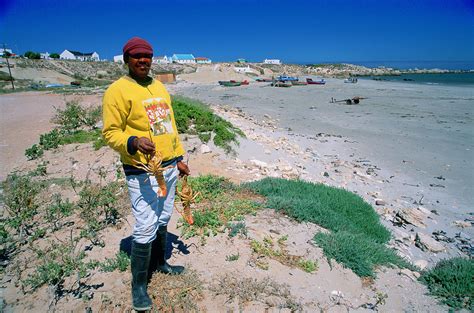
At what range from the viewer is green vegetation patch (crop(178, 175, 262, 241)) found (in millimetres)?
3621

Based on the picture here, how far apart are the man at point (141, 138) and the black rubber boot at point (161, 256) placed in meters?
0.30

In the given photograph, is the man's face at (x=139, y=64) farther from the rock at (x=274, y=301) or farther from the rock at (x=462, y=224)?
the rock at (x=462, y=224)

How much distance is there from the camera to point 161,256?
115 inches

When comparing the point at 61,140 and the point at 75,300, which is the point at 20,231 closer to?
the point at 75,300

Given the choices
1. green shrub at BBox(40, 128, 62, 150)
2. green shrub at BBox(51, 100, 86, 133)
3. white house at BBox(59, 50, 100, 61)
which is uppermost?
white house at BBox(59, 50, 100, 61)

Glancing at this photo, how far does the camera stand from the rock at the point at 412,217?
5.26 m

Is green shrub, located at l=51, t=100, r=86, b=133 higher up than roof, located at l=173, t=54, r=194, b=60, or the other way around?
roof, located at l=173, t=54, r=194, b=60

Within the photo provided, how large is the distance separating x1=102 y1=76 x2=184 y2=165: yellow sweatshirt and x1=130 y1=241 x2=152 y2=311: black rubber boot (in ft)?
2.46

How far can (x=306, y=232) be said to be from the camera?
12.6 ft

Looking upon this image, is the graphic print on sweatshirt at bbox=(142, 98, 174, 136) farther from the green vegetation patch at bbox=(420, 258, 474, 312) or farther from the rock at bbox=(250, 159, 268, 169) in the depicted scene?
the rock at bbox=(250, 159, 268, 169)

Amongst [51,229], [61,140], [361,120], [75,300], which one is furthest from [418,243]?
[361,120]

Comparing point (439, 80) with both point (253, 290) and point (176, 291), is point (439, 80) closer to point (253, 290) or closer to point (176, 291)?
point (253, 290)

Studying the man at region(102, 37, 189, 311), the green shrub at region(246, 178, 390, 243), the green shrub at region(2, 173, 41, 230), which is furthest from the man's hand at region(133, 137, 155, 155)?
the green shrub at region(2, 173, 41, 230)

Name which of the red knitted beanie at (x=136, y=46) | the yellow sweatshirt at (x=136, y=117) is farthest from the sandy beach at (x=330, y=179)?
the red knitted beanie at (x=136, y=46)
